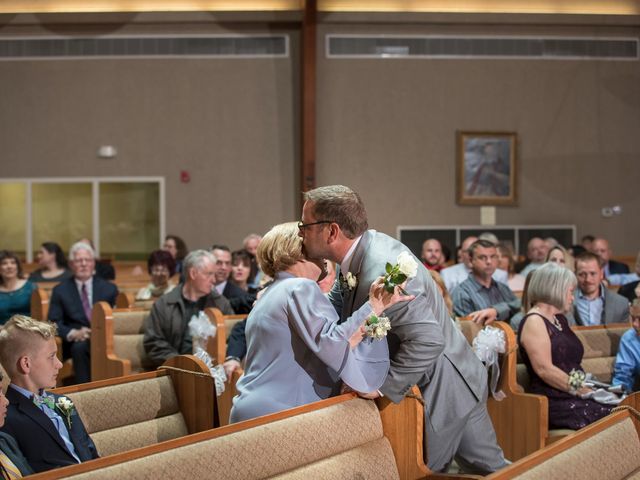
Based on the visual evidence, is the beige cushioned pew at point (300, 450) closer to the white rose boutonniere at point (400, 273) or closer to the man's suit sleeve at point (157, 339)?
the white rose boutonniere at point (400, 273)

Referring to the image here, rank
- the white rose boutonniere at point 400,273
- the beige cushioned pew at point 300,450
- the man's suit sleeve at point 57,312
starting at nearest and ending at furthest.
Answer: the beige cushioned pew at point 300,450 → the white rose boutonniere at point 400,273 → the man's suit sleeve at point 57,312

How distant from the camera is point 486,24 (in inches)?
474

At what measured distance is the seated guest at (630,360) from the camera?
4.40 metres

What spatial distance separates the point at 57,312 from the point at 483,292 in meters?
3.23

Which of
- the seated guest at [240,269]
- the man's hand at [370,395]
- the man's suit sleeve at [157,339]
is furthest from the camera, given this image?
the seated guest at [240,269]

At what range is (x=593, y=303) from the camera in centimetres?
576

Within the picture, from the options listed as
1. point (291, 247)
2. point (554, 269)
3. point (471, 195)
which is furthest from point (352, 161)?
point (291, 247)

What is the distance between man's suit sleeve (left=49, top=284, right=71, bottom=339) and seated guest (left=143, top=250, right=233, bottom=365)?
3.50ft

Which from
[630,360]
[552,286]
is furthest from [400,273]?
[630,360]

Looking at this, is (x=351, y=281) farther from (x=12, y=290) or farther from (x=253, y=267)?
(x=253, y=267)

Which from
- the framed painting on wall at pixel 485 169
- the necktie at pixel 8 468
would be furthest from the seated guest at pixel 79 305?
the framed painting on wall at pixel 485 169

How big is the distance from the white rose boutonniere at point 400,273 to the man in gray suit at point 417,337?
127 mm

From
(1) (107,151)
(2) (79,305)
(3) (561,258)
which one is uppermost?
(1) (107,151)

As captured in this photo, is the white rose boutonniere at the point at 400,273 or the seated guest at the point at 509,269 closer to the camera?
the white rose boutonniere at the point at 400,273
